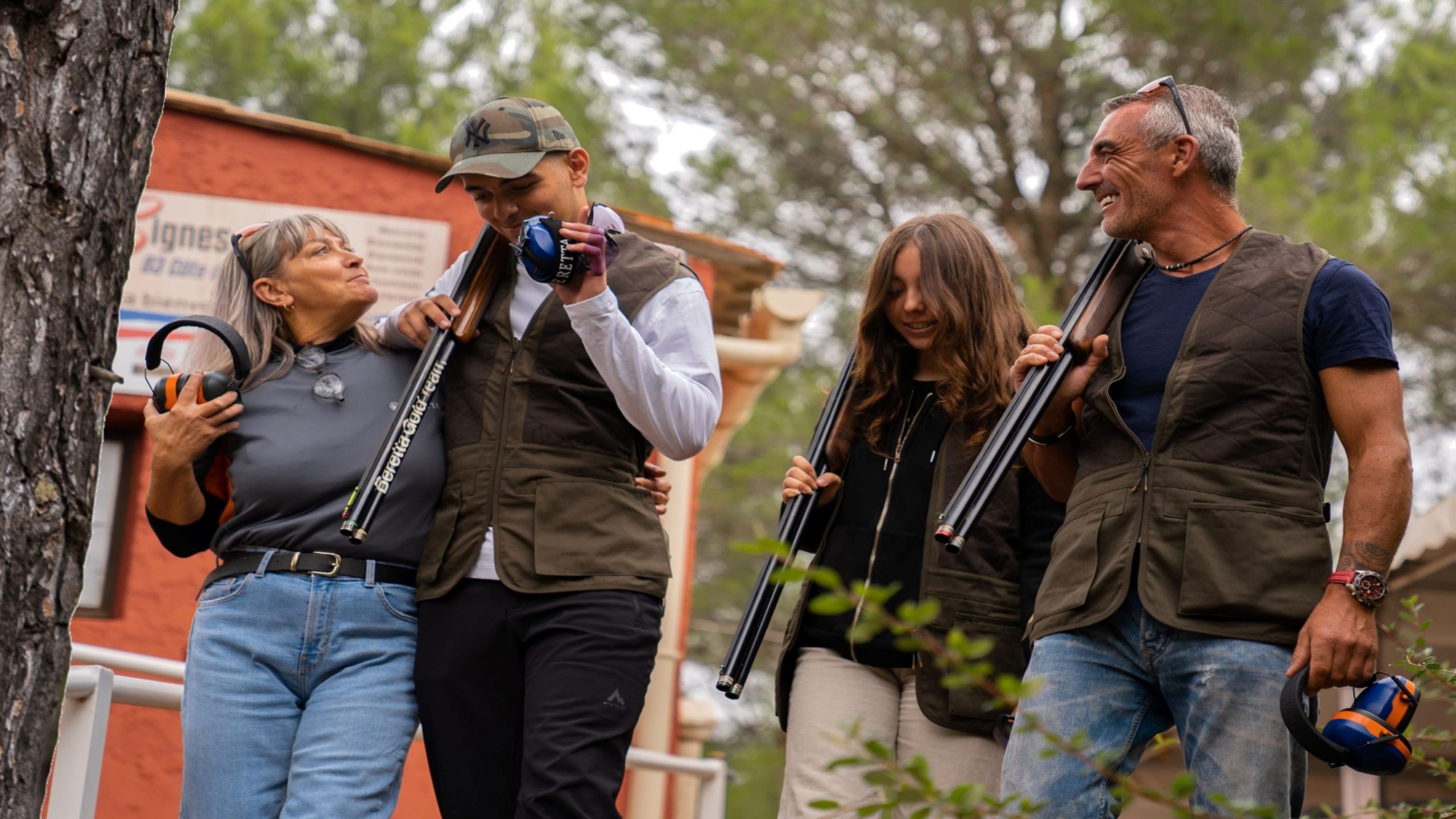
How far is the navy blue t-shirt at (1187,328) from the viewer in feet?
9.18

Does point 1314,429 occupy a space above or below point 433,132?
below

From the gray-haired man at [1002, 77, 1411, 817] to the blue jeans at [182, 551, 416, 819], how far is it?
1216mm

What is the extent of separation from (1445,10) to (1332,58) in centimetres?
124

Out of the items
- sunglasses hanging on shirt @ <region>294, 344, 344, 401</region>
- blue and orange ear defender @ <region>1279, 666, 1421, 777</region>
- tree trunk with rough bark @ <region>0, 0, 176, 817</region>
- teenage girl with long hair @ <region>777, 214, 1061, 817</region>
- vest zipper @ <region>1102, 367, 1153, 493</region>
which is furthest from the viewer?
sunglasses hanging on shirt @ <region>294, 344, 344, 401</region>

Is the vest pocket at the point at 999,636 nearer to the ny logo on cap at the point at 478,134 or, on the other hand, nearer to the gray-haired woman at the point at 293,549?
the gray-haired woman at the point at 293,549

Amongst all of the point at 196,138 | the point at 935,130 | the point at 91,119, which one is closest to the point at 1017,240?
the point at 935,130

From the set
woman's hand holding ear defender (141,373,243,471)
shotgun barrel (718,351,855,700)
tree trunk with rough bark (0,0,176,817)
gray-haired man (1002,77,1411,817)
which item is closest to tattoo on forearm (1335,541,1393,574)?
gray-haired man (1002,77,1411,817)

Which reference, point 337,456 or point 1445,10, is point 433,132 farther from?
point 337,456

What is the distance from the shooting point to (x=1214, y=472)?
283 centimetres

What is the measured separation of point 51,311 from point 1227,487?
1938mm

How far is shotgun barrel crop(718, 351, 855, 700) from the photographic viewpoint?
3.52m

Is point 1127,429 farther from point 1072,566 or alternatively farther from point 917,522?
point 917,522

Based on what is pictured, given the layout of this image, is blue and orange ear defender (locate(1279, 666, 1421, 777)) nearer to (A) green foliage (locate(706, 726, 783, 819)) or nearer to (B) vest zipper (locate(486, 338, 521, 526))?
(B) vest zipper (locate(486, 338, 521, 526))

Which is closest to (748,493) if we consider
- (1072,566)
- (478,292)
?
(478,292)
